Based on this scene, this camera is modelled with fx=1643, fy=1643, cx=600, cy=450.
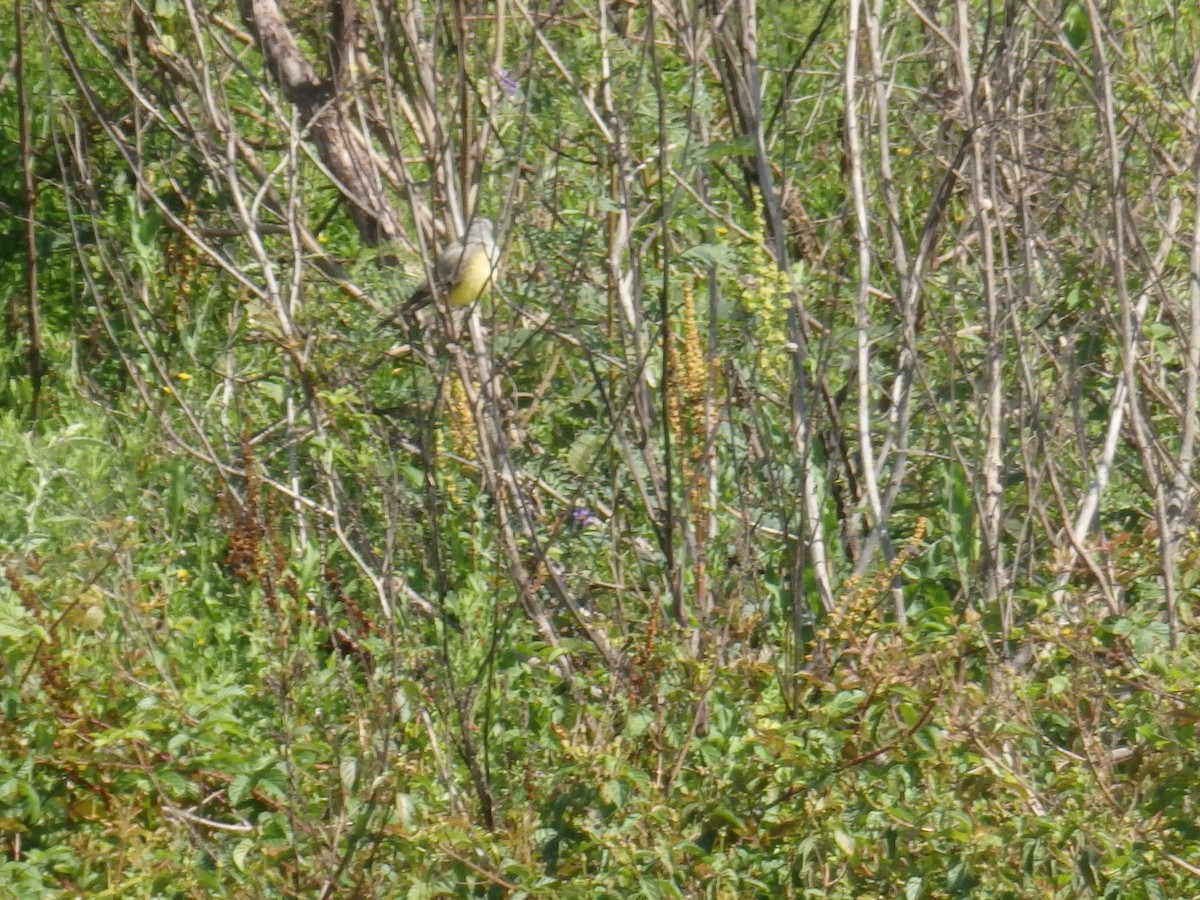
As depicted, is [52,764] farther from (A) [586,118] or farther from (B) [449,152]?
(A) [586,118]

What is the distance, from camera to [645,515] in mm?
3953

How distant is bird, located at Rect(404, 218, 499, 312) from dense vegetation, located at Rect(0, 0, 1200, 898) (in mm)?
79

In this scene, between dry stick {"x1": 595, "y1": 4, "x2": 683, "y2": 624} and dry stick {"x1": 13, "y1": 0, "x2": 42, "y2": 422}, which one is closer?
dry stick {"x1": 595, "y1": 4, "x2": 683, "y2": 624}

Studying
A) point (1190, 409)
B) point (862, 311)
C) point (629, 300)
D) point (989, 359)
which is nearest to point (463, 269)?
point (629, 300)

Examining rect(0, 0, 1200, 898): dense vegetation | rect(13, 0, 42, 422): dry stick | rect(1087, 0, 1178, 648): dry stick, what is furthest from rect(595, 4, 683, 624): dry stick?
rect(13, 0, 42, 422): dry stick

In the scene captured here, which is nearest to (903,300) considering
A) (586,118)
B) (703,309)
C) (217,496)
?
(703,309)

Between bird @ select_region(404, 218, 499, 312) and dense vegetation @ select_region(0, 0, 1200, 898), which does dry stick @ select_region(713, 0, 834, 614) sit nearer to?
dense vegetation @ select_region(0, 0, 1200, 898)

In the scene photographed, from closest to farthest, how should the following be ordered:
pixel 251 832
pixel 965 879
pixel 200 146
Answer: pixel 965 879 < pixel 251 832 < pixel 200 146

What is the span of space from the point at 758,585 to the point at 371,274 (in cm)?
161

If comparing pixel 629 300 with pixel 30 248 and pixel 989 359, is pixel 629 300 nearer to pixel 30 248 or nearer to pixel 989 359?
pixel 989 359

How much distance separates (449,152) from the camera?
10.8 ft

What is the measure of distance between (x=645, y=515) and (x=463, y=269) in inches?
29.0

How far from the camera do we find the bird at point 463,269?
351cm

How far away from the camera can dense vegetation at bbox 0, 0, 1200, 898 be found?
297cm
